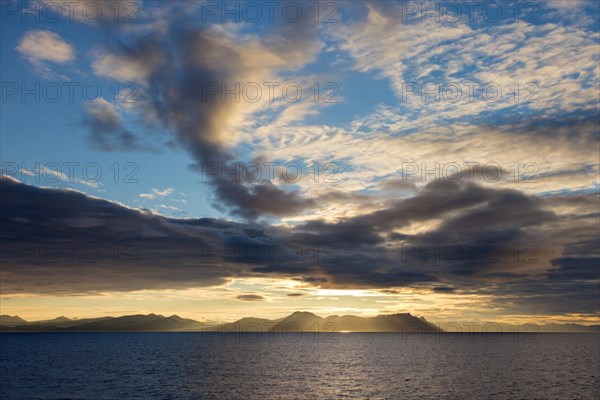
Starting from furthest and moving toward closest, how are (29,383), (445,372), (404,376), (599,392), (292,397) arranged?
(445,372) < (404,376) < (29,383) < (599,392) < (292,397)

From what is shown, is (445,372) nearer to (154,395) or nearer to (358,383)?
(358,383)

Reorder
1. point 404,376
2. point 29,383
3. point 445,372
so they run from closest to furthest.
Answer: point 29,383 → point 404,376 → point 445,372

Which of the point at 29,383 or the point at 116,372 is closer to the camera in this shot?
the point at 29,383

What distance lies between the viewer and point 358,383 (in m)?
127

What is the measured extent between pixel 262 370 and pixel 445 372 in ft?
197

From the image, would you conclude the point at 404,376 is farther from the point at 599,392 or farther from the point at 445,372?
the point at 599,392

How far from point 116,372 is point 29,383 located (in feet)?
96.2

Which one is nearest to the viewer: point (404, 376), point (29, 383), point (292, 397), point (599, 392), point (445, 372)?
point (292, 397)

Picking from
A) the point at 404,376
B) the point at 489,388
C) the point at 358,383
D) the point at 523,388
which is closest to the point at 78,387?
the point at 358,383

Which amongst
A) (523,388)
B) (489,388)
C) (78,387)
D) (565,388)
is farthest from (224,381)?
(565,388)

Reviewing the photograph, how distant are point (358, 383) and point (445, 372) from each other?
43134 millimetres

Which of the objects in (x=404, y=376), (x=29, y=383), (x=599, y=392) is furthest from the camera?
(x=404, y=376)

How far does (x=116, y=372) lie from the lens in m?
148

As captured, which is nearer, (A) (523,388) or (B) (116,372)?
(A) (523,388)
